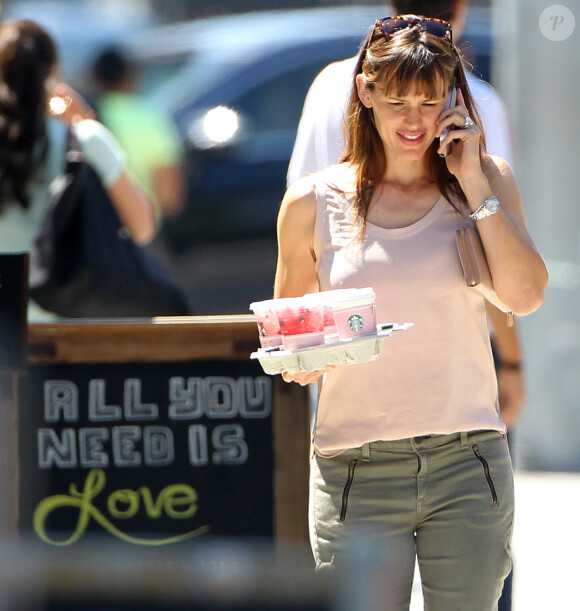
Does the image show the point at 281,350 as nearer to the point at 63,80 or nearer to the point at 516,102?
the point at 63,80

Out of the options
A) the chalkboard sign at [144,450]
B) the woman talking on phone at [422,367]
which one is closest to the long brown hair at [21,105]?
the chalkboard sign at [144,450]

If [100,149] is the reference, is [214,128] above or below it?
above

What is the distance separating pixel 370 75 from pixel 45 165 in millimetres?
1674

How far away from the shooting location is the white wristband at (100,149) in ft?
12.3

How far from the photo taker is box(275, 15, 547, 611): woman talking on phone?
2289 mm

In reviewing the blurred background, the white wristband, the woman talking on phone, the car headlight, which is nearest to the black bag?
the white wristband

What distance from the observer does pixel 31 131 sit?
373 cm

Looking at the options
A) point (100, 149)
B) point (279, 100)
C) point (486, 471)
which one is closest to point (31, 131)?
point (100, 149)

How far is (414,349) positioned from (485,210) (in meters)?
0.31

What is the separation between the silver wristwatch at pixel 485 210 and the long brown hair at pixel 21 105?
185cm

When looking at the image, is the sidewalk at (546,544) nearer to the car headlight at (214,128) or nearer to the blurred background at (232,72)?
the blurred background at (232,72)

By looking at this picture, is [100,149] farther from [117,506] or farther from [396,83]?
[396,83]

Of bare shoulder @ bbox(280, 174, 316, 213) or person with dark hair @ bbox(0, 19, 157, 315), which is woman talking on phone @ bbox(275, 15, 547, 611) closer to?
bare shoulder @ bbox(280, 174, 316, 213)

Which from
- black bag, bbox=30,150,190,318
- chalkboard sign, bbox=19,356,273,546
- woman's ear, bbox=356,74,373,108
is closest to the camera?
woman's ear, bbox=356,74,373,108
